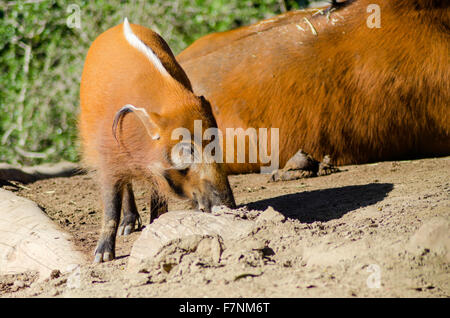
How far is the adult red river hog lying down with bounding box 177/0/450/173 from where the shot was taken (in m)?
4.43

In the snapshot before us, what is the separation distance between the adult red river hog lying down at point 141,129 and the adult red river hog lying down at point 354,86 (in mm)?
1376

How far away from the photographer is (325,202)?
11.7 ft

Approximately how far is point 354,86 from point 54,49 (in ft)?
13.0

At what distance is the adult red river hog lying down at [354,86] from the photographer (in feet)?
14.5

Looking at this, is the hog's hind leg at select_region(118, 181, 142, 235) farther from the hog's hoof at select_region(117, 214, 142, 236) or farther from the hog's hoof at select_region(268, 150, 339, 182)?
the hog's hoof at select_region(268, 150, 339, 182)

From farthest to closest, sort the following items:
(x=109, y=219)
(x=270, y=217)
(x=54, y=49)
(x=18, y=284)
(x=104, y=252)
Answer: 1. (x=54, y=49)
2. (x=109, y=219)
3. (x=104, y=252)
4. (x=18, y=284)
5. (x=270, y=217)

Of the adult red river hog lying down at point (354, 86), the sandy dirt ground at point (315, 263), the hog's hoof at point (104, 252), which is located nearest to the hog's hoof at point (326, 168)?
the adult red river hog lying down at point (354, 86)

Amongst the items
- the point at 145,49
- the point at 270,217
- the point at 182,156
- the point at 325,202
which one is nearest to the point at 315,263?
the point at 270,217

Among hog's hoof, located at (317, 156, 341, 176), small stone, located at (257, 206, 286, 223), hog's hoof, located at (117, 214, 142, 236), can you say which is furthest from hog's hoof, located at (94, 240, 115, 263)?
hog's hoof, located at (317, 156, 341, 176)

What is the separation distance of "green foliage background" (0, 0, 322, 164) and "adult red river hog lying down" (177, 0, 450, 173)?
2.42 meters

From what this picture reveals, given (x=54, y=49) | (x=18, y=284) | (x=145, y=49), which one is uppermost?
(x=54, y=49)

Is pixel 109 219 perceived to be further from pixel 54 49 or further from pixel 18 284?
pixel 54 49
